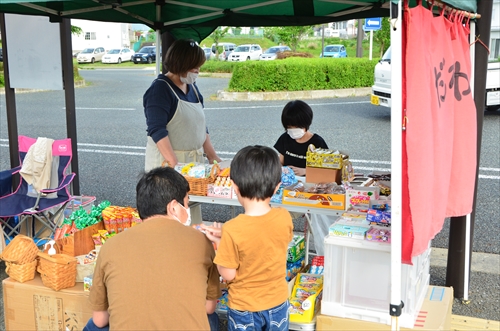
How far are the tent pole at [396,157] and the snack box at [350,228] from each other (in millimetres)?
335

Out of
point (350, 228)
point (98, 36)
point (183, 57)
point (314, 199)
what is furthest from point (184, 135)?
point (98, 36)

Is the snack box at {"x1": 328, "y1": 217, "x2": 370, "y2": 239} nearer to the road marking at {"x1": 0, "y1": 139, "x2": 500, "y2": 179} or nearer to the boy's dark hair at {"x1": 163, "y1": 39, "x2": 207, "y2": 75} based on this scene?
the boy's dark hair at {"x1": 163, "y1": 39, "x2": 207, "y2": 75}

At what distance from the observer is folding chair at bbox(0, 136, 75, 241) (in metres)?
4.71

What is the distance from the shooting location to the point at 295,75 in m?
16.7

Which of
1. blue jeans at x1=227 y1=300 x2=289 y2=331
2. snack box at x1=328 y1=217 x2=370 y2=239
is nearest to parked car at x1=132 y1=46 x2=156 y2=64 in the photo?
snack box at x1=328 y1=217 x2=370 y2=239

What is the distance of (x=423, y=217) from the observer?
2.59 m

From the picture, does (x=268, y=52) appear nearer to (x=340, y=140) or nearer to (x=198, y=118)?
(x=340, y=140)

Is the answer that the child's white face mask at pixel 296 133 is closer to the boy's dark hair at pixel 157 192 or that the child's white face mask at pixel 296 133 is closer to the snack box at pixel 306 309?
the snack box at pixel 306 309

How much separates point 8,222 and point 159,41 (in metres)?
2.09

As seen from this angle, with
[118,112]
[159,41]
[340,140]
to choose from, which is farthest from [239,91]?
[159,41]

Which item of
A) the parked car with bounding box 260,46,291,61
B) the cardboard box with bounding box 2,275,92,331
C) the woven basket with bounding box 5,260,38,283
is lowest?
the cardboard box with bounding box 2,275,92,331

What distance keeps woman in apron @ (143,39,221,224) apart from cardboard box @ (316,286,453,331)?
1721mm

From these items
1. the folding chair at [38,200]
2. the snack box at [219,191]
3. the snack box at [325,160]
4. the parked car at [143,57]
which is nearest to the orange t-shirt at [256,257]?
the snack box at [219,191]

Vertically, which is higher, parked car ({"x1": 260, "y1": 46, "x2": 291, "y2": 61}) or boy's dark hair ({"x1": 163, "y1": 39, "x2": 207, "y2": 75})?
parked car ({"x1": 260, "y1": 46, "x2": 291, "y2": 61})
